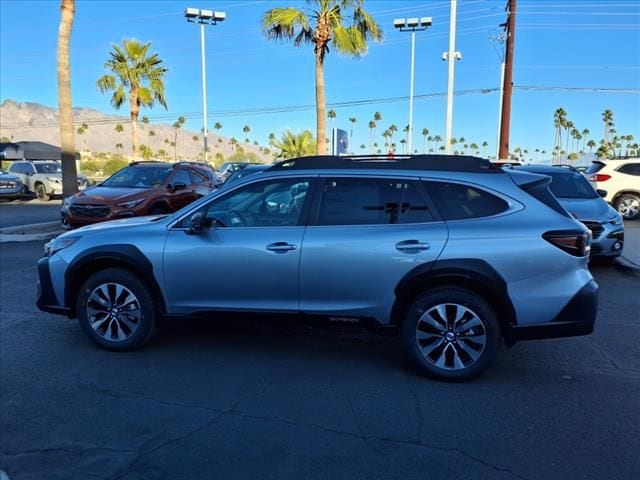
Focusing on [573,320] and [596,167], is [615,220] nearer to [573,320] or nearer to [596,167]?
[573,320]

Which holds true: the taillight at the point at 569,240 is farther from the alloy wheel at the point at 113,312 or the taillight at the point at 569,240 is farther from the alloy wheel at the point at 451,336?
the alloy wheel at the point at 113,312

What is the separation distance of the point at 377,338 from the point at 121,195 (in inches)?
287

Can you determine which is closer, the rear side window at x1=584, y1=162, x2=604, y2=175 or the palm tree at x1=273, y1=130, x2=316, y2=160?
the rear side window at x1=584, y1=162, x2=604, y2=175

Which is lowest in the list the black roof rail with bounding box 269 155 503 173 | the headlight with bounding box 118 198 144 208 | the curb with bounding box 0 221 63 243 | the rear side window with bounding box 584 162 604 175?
the curb with bounding box 0 221 63 243

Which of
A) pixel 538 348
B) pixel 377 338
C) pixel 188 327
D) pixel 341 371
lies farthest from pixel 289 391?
pixel 538 348

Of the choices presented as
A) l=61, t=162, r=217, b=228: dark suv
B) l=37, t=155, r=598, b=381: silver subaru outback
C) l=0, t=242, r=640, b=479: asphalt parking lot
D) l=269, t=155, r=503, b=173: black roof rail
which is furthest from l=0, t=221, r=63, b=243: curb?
l=269, t=155, r=503, b=173: black roof rail

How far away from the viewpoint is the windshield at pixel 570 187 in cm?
936

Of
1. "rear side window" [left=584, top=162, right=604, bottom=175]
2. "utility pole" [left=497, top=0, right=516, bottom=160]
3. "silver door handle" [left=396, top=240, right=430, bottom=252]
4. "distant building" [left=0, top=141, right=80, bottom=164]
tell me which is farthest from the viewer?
"distant building" [left=0, top=141, right=80, bottom=164]

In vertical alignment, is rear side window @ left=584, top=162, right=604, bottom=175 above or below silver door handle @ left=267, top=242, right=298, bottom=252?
above

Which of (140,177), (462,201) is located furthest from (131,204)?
(462,201)

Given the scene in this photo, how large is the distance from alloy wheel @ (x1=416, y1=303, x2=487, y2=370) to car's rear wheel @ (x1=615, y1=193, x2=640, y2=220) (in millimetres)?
13630

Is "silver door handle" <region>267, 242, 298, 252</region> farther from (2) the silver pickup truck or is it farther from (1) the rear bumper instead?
(2) the silver pickup truck

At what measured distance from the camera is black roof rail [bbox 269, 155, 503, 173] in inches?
177

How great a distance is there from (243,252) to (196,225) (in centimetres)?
49
